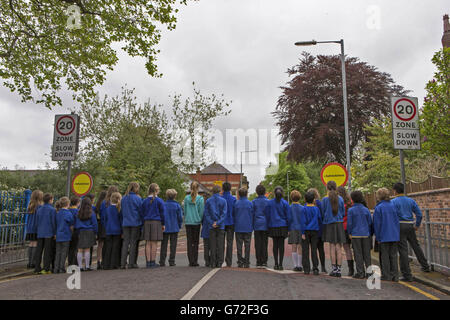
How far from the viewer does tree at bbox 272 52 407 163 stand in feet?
68.5

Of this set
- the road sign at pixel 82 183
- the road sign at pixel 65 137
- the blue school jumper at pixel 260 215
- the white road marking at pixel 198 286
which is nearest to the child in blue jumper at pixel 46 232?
the road sign at pixel 65 137

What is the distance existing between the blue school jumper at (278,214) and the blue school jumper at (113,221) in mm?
3450

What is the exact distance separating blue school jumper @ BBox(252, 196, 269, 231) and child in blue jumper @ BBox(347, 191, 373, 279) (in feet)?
6.27

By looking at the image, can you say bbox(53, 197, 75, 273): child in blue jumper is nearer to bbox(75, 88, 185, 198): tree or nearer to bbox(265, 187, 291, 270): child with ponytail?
bbox(265, 187, 291, 270): child with ponytail

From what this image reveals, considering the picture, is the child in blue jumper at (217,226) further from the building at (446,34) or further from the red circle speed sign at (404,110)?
the building at (446,34)

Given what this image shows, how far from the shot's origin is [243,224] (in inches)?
333

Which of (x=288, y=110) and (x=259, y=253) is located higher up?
(x=288, y=110)

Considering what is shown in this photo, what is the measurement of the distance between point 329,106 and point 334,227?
49.3 feet

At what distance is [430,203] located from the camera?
12.2m

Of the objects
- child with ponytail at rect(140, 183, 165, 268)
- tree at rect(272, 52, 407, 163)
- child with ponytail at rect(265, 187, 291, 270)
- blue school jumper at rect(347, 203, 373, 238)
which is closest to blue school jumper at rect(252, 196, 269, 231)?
child with ponytail at rect(265, 187, 291, 270)

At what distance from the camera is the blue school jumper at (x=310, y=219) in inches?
304
